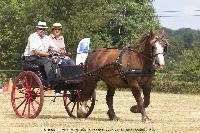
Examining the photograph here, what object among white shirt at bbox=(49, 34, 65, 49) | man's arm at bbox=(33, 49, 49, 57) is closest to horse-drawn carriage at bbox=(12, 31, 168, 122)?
man's arm at bbox=(33, 49, 49, 57)

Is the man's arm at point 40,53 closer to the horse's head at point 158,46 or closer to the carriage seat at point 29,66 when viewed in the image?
the carriage seat at point 29,66

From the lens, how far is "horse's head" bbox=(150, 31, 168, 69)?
46.6 ft

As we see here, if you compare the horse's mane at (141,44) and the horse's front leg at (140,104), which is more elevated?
the horse's mane at (141,44)

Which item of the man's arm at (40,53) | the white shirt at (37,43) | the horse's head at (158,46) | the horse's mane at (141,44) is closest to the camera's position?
the horse's head at (158,46)

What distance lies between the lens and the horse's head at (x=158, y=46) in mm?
14211

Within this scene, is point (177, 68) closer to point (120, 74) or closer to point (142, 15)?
point (142, 15)

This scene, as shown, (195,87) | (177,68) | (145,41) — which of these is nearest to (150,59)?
(145,41)

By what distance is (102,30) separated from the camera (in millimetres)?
65250

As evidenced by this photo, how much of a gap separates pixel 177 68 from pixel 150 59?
101 metres

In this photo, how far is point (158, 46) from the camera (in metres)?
14.3

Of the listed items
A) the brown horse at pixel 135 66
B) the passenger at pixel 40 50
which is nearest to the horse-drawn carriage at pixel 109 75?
the brown horse at pixel 135 66

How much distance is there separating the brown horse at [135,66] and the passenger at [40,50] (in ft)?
3.59

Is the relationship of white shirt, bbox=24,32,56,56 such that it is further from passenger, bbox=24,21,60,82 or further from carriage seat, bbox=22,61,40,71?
carriage seat, bbox=22,61,40,71

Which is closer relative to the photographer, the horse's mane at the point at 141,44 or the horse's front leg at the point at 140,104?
the horse's front leg at the point at 140,104
